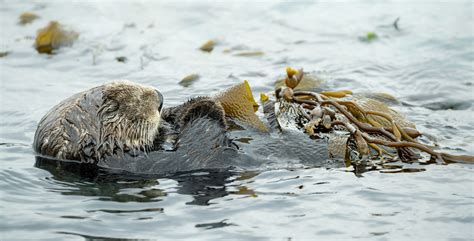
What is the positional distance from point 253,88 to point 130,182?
250 cm

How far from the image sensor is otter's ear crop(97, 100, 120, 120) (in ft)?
14.8

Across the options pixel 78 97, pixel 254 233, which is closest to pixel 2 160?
pixel 78 97

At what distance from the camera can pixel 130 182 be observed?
443 cm

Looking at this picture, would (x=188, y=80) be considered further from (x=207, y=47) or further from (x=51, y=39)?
(x=51, y=39)

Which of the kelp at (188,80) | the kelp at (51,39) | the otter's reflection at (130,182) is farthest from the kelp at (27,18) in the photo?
the otter's reflection at (130,182)

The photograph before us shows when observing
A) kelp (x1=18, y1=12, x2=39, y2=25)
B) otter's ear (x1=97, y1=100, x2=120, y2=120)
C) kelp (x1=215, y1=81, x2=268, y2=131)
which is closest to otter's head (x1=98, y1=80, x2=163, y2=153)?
otter's ear (x1=97, y1=100, x2=120, y2=120)

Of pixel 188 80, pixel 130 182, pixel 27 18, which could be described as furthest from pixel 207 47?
pixel 130 182

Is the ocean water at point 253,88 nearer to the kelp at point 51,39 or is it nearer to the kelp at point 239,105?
the kelp at point 51,39

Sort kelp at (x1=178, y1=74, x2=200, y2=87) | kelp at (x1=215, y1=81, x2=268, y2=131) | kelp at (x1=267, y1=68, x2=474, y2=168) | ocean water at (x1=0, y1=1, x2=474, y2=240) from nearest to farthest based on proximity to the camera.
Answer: ocean water at (x1=0, y1=1, x2=474, y2=240) < kelp at (x1=267, y1=68, x2=474, y2=168) < kelp at (x1=215, y1=81, x2=268, y2=131) < kelp at (x1=178, y1=74, x2=200, y2=87)

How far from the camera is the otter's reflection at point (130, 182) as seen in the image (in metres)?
4.22

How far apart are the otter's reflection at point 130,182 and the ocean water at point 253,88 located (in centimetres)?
1

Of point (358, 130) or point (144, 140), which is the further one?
point (358, 130)

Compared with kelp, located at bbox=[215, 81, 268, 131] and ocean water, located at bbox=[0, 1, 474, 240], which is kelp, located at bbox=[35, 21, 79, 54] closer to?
ocean water, located at bbox=[0, 1, 474, 240]

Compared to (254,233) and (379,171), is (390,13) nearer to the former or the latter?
(379,171)
